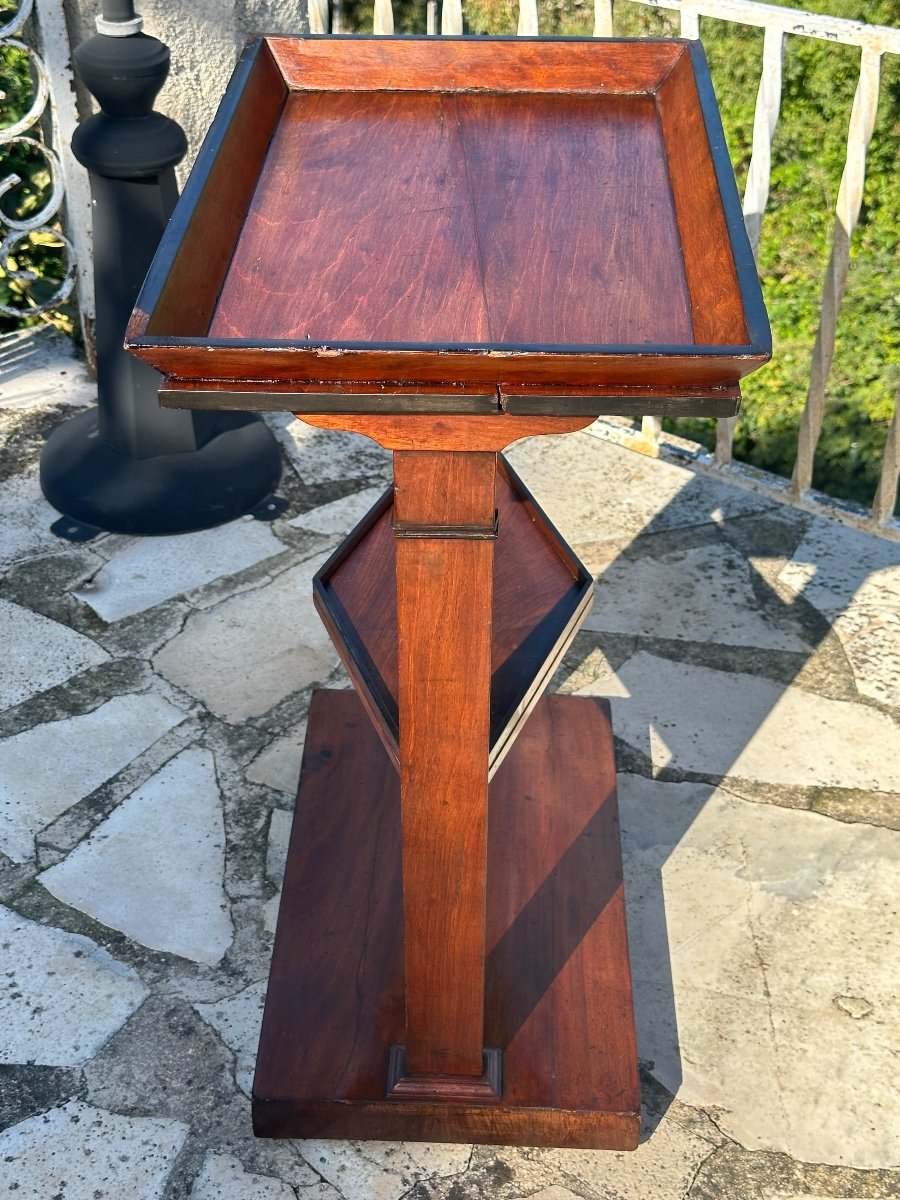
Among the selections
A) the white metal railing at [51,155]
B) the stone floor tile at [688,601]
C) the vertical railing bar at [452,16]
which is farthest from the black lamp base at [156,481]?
the vertical railing bar at [452,16]

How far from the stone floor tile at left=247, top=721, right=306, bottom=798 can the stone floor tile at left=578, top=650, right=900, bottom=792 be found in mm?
627

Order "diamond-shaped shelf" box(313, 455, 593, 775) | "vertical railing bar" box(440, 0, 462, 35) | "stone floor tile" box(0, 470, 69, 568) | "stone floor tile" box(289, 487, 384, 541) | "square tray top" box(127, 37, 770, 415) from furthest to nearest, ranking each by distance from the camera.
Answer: "vertical railing bar" box(440, 0, 462, 35), "stone floor tile" box(289, 487, 384, 541), "stone floor tile" box(0, 470, 69, 568), "diamond-shaped shelf" box(313, 455, 593, 775), "square tray top" box(127, 37, 770, 415)

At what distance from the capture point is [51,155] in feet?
11.2

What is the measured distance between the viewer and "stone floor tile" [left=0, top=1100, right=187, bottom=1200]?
1886mm

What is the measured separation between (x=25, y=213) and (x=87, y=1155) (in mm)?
2763

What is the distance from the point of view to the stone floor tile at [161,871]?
227cm

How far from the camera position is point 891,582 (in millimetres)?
3094

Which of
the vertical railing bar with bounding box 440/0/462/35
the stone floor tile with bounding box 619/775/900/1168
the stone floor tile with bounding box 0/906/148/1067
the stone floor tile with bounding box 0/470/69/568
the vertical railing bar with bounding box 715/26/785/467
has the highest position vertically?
the vertical railing bar with bounding box 440/0/462/35

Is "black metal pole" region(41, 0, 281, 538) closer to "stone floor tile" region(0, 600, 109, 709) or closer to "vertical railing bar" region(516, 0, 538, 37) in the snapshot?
"stone floor tile" region(0, 600, 109, 709)

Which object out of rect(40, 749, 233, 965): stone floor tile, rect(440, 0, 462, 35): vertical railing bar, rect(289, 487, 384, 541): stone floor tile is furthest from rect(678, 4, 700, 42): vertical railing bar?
rect(40, 749, 233, 965): stone floor tile

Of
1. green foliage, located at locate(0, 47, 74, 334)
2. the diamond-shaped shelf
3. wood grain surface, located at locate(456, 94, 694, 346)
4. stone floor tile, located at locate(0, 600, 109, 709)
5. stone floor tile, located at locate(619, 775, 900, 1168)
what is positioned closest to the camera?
wood grain surface, located at locate(456, 94, 694, 346)

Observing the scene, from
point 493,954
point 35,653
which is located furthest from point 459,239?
point 35,653

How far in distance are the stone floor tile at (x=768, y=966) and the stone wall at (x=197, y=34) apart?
2086mm

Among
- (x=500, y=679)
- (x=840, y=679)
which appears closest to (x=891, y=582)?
(x=840, y=679)
